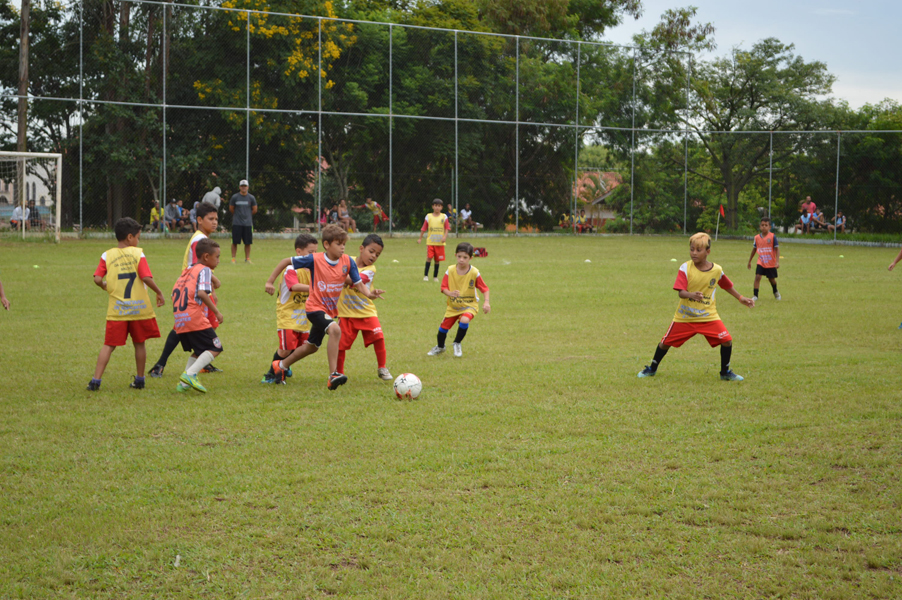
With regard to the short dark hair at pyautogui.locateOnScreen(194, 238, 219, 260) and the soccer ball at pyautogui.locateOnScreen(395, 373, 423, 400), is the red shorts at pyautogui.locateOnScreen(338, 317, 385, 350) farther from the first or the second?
the short dark hair at pyautogui.locateOnScreen(194, 238, 219, 260)

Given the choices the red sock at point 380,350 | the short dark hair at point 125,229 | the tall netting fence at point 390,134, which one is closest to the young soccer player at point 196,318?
the short dark hair at point 125,229

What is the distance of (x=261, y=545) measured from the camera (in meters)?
3.86

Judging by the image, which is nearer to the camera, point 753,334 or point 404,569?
point 404,569

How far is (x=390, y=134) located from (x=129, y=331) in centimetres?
2543

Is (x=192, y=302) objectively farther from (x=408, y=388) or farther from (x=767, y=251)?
(x=767, y=251)

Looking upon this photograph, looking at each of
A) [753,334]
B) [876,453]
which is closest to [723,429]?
[876,453]

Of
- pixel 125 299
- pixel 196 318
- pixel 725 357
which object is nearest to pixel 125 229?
pixel 125 299

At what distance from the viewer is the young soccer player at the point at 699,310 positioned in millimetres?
7617

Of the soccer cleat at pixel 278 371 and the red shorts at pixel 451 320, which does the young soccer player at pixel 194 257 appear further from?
the red shorts at pixel 451 320

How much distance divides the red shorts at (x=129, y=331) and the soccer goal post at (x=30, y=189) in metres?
20.8

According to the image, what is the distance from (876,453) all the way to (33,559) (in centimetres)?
487

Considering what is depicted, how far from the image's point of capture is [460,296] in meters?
9.28

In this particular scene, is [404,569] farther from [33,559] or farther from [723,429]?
[723,429]

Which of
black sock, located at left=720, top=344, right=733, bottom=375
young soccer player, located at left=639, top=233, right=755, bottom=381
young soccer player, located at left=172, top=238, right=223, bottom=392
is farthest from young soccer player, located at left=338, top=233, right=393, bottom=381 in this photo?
black sock, located at left=720, top=344, right=733, bottom=375
